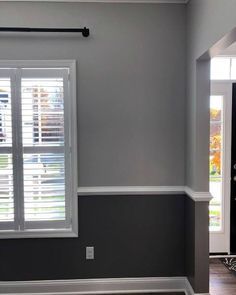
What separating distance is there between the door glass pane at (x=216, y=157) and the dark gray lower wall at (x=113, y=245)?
90 centimetres

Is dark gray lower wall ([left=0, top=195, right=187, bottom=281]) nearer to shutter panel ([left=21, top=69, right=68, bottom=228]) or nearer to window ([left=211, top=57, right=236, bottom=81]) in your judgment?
shutter panel ([left=21, top=69, right=68, bottom=228])

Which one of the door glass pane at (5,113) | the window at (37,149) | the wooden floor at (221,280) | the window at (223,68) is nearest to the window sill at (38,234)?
the window at (37,149)

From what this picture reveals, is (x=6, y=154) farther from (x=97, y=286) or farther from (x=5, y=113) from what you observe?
(x=97, y=286)

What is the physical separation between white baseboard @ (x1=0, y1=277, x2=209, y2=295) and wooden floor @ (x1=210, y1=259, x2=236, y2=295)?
332 millimetres

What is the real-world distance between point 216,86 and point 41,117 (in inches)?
80.9

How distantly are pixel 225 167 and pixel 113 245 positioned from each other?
1.64 m

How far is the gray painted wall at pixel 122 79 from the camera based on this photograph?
2645mm

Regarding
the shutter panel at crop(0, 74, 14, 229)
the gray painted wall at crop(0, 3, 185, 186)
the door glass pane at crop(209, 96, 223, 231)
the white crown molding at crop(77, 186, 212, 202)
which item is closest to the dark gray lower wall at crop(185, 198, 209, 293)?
the white crown molding at crop(77, 186, 212, 202)

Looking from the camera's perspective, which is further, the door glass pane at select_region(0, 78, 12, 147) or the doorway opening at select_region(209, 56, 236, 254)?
the doorway opening at select_region(209, 56, 236, 254)

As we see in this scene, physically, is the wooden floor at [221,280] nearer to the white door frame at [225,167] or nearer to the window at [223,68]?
the white door frame at [225,167]

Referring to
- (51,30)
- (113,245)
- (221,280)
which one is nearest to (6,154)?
(51,30)

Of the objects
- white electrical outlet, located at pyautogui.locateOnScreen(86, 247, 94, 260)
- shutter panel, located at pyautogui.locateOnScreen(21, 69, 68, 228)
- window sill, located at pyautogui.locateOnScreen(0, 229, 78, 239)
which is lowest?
white electrical outlet, located at pyautogui.locateOnScreen(86, 247, 94, 260)

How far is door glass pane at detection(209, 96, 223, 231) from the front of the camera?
3447 mm

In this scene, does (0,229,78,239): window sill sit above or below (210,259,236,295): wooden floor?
above
